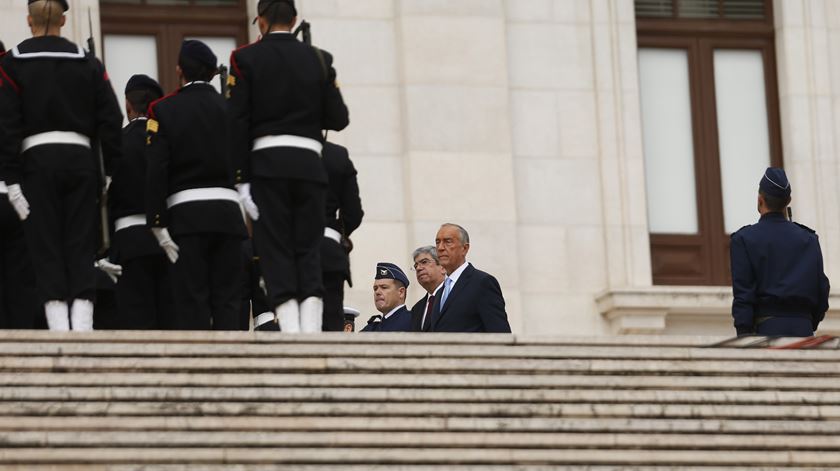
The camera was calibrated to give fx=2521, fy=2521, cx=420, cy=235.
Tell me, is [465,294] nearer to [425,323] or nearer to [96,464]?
[425,323]

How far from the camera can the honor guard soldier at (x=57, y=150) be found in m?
14.1

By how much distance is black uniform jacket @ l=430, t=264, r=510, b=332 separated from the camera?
50.0 ft

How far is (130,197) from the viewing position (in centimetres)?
1507

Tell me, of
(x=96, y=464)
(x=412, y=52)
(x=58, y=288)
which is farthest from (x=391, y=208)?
(x=96, y=464)

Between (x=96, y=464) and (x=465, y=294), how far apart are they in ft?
13.7

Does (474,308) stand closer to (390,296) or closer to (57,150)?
(390,296)

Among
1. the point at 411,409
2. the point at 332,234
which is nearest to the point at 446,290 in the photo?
the point at 332,234

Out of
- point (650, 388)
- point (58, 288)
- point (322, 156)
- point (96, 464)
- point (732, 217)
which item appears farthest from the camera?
A: point (732, 217)

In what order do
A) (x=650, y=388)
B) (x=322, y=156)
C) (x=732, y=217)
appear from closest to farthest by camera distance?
(x=650, y=388) → (x=322, y=156) → (x=732, y=217)

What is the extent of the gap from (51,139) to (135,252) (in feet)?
3.24

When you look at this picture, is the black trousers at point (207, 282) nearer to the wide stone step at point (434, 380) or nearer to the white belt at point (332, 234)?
the white belt at point (332, 234)

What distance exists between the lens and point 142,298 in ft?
48.9

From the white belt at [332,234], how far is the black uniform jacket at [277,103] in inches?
50.5

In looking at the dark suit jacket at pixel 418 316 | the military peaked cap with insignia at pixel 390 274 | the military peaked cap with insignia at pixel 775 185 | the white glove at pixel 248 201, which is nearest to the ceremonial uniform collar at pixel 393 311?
the military peaked cap with insignia at pixel 390 274
